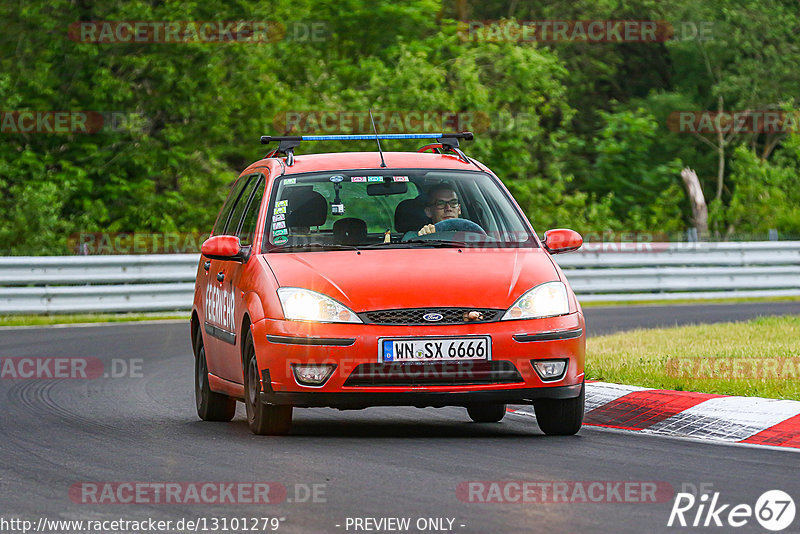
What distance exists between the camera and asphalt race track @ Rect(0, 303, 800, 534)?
20.1 feet

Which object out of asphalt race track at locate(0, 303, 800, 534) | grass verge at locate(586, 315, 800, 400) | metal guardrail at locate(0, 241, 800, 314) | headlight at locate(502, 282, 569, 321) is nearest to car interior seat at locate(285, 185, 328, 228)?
asphalt race track at locate(0, 303, 800, 534)

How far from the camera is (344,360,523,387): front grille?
8305mm

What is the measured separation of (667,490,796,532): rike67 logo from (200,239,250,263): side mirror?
3733 millimetres

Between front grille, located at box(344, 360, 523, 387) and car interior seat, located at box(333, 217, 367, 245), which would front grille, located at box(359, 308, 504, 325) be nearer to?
front grille, located at box(344, 360, 523, 387)

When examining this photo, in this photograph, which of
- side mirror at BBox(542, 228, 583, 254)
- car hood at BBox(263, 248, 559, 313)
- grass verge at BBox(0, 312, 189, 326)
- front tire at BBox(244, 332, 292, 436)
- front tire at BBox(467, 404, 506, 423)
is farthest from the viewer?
grass verge at BBox(0, 312, 189, 326)

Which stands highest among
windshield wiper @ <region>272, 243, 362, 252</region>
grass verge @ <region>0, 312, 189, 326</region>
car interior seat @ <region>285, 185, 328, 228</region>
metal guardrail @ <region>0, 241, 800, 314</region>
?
car interior seat @ <region>285, 185, 328, 228</region>

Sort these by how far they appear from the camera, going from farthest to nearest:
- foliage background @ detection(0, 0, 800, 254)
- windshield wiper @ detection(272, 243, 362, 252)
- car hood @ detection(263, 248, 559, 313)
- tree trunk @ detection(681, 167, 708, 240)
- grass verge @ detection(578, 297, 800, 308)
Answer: tree trunk @ detection(681, 167, 708, 240) → foliage background @ detection(0, 0, 800, 254) → grass verge @ detection(578, 297, 800, 308) → windshield wiper @ detection(272, 243, 362, 252) → car hood @ detection(263, 248, 559, 313)

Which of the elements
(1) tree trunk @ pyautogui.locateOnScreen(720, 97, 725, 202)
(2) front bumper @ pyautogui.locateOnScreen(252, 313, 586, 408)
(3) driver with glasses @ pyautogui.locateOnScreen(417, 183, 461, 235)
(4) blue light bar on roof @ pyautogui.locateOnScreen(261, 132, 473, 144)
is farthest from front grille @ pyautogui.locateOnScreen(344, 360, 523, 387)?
(1) tree trunk @ pyautogui.locateOnScreen(720, 97, 725, 202)

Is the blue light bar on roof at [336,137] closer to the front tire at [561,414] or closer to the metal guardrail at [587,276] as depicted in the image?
the front tire at [561,414]

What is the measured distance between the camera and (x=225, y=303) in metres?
9.73

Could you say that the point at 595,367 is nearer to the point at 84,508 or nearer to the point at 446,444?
the point at 446,444

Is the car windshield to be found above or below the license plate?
above

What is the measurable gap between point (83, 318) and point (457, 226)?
1344 centimetres

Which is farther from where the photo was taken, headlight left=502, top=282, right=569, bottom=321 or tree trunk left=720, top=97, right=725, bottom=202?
tree trunk left=720, top=97, right=725, bottom=202
